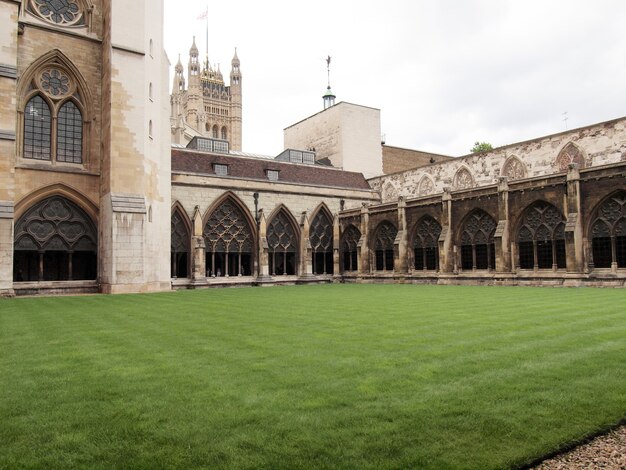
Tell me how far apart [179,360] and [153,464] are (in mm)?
3167

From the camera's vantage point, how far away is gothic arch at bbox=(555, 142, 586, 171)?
90.9ft

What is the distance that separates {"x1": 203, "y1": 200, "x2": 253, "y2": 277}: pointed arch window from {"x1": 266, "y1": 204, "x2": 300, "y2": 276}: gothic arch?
5.44 feet

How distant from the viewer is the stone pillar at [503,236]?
957 inches

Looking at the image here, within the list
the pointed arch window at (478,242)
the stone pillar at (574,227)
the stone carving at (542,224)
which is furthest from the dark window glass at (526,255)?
the stone pillar at (574,227)

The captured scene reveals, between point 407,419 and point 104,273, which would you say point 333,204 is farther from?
point 407,419

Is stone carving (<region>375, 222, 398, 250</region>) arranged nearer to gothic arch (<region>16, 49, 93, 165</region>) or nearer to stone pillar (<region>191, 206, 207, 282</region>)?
stone pillar (<region>191, 206, 207, 282</region>)

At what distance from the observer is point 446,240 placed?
27188 millimetres

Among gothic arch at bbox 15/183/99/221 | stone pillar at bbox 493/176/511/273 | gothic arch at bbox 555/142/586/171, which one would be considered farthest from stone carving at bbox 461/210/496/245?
gothic arch at bbox 15/183/99/221

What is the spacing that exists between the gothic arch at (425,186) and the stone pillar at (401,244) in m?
7.26

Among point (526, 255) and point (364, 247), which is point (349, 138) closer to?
point (364, 247)

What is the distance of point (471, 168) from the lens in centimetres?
3397

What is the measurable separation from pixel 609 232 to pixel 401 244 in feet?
38.1

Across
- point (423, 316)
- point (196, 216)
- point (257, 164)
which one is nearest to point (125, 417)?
point (423, 316)

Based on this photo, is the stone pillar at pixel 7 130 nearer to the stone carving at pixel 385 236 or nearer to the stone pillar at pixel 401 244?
the stone pillar at pixel 401 244
